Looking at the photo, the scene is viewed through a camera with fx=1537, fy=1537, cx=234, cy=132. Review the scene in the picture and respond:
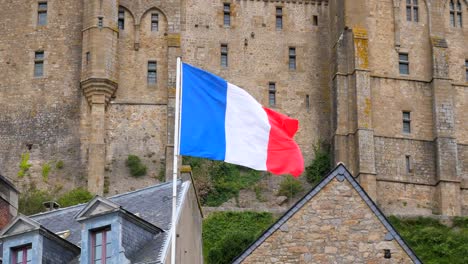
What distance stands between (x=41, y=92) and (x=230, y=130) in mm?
42674

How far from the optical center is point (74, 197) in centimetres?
6259

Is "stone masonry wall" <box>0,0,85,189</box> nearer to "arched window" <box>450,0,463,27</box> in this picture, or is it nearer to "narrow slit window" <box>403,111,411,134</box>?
"narrow slit window" <box>403,111,411,134</box>

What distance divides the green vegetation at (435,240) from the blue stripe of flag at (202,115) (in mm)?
34632

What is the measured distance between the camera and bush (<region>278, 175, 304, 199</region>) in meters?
66.3

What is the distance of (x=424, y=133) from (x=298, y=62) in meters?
6.61

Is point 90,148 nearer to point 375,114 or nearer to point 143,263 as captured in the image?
point 375,114

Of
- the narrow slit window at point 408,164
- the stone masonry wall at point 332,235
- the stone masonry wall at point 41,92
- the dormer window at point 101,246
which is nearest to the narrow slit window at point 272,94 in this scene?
the narrow slit window at point 408,164

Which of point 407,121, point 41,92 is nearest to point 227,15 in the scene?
point 41,92

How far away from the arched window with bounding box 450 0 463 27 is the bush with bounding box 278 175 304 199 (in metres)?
11.6

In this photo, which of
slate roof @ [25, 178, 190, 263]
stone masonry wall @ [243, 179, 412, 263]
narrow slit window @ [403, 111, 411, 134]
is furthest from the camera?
narrow slit window @ [403, 111, 411, 134]

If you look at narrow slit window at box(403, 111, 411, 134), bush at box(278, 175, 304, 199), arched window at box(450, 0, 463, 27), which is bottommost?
bush at box(278, 175, 304, 199)

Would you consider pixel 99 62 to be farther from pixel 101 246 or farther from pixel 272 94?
pixel 101 246

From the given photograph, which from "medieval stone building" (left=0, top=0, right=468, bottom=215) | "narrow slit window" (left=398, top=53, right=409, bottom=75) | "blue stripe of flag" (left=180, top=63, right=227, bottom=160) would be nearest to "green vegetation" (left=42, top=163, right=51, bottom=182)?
"medieval stone building" (left=0, top=0, right=468, bottom=215)

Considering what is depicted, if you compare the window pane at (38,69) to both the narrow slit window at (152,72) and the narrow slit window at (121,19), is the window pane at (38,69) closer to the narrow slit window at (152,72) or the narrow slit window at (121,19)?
the narrow slit window at (121,19)
